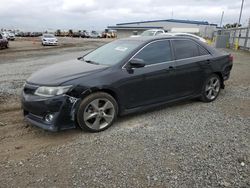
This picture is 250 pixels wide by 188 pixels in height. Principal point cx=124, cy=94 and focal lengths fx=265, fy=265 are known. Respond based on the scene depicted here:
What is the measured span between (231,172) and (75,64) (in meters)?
3.32

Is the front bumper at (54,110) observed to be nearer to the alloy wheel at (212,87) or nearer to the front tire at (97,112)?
the front tire at (97,112)

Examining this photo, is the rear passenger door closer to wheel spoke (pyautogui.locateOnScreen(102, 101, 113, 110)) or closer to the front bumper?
wheel spoke (pyautogui.locateOnScreen(102, 101, 113, 110))

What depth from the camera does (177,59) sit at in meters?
5.45

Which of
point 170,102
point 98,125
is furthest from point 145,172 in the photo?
point 170,102

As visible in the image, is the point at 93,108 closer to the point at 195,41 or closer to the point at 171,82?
the point at 171,82

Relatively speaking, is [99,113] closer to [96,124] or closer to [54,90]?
[96,124]

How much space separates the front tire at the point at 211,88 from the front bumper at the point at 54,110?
323 cm

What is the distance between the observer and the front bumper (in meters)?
4.09

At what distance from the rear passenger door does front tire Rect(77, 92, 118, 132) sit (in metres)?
1.65

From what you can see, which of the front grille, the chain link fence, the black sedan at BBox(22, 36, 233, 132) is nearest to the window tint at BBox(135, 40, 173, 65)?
the black sedan at BBox(22, 36, 233, 132)

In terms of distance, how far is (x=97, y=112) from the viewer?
4473 mm

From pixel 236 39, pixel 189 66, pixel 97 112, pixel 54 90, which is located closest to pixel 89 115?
pixel 97 112

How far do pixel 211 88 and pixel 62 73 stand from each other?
3552 millimetres

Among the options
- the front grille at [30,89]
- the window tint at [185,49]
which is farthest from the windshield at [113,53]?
the front grille at [30,89]
